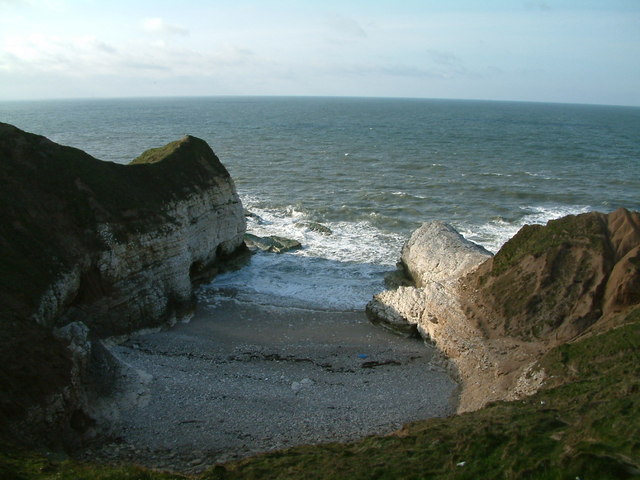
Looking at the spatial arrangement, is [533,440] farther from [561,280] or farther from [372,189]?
[372,189]

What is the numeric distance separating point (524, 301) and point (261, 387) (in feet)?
39.7

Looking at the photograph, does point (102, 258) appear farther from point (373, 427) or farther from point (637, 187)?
point (637, 187)

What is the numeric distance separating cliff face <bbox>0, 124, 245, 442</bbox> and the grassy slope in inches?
206

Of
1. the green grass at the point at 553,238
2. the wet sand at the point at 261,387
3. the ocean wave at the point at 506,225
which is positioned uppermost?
the green grass at the point at 553,238

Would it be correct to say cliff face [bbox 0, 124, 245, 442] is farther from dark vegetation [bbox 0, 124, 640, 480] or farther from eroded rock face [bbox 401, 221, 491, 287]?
eroded rock face [bbox 401, 221, 491, 287]

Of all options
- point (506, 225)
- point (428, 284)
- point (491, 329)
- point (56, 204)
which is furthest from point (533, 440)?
point (506, 225)

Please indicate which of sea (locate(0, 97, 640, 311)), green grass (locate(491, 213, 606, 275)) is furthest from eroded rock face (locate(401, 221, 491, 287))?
sea (locate(0, 97, 640, 311))

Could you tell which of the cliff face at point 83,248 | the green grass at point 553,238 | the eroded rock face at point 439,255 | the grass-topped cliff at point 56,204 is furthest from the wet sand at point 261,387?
the green grass at point 553,238

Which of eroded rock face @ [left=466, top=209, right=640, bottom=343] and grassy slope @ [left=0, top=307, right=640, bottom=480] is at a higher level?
eroded rock face @ [left=466, top=209, right=640, bottom=343]

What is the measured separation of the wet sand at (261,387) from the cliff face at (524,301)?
1.36 metres

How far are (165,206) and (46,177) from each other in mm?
6183

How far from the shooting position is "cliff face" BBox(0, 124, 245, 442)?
19172 millimetres

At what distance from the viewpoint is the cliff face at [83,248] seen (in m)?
19.2

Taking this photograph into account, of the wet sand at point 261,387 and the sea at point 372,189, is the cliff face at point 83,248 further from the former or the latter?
the sea at point 372,189
